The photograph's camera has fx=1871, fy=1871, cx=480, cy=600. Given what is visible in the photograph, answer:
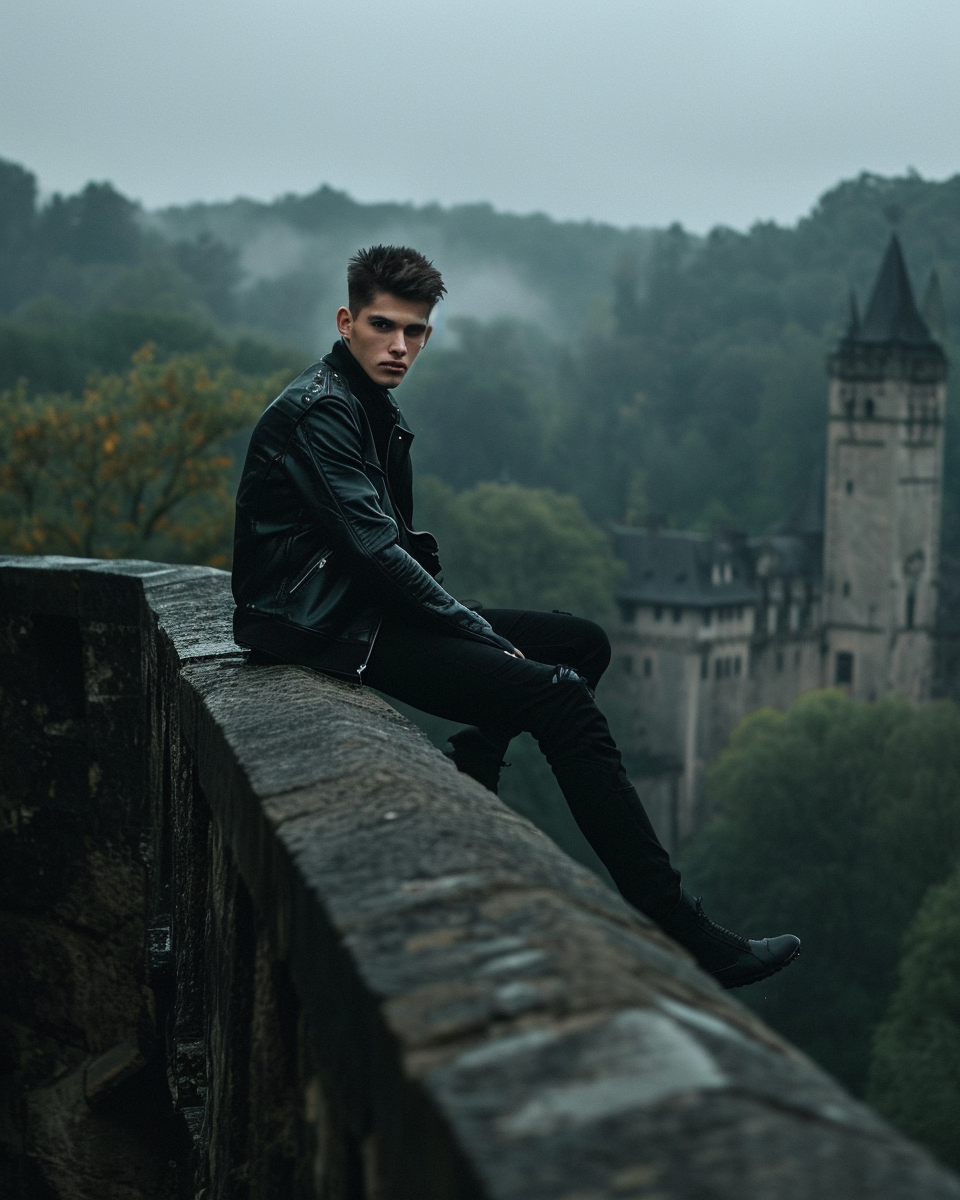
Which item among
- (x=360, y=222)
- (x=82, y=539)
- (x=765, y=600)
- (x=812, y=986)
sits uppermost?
(x=360, y=222)

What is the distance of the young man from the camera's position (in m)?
3.99

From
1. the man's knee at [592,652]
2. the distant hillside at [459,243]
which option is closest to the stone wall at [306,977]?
the man's knee at [592,652]

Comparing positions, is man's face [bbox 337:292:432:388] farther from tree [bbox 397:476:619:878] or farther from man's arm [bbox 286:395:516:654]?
tree [bbox 397:476:619:878]

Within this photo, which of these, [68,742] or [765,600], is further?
[765,600]

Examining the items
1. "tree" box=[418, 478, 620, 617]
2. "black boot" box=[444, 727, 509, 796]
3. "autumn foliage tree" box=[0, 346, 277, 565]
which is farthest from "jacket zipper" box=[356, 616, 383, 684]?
"tree" box=[418, 478, 620, 617]

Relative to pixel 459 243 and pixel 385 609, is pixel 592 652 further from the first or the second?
pixel 459 243

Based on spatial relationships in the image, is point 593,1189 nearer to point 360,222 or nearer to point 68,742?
point 68,742

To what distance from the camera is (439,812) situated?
2691mm

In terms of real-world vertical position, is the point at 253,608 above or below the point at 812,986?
above

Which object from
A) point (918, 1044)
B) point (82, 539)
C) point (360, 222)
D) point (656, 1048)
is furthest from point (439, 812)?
point (360, 222)

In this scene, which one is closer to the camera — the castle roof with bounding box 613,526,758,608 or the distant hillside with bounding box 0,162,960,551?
the castle roof with bounding box 613,526,758,608

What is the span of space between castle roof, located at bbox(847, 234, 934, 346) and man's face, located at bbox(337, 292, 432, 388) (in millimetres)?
58646

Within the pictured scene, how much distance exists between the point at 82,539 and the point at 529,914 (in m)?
25.9

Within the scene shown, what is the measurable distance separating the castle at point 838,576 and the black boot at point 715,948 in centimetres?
5192
